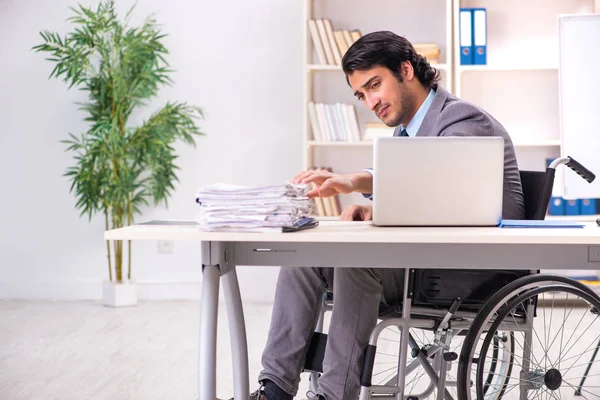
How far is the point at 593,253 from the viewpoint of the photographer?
1.88 metres

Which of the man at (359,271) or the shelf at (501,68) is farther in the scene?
the shelf at (501,68)

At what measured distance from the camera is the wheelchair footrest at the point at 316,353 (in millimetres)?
2248

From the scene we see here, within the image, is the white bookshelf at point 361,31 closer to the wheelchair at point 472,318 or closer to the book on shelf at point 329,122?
the book on shelf at point 329,122

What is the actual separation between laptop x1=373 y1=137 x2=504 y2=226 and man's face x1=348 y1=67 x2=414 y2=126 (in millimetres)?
608

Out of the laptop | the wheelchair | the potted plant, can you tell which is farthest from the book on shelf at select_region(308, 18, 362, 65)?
the laptop

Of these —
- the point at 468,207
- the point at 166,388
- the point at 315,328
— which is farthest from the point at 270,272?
the point at 468,207

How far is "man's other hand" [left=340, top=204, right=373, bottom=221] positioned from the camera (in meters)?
2.45

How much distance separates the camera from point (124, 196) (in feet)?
16.0

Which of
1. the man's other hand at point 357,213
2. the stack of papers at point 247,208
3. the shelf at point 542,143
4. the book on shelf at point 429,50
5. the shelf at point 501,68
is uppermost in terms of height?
the book on shelf at point 429,50

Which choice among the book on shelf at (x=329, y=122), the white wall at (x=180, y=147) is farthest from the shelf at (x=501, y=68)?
the white wall at (x=180, y=147)

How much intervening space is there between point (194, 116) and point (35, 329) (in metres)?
1.61

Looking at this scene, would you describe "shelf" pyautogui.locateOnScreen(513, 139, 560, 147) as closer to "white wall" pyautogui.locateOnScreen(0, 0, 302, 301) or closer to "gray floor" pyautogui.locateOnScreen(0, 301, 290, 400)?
"white wall" pyautogui.locateOnScreen(0, 0, 302, 301)

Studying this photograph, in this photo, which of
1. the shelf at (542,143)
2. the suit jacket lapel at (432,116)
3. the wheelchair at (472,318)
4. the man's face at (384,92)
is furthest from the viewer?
the shelf at (542,143)

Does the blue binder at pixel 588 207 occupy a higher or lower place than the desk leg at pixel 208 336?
higher
